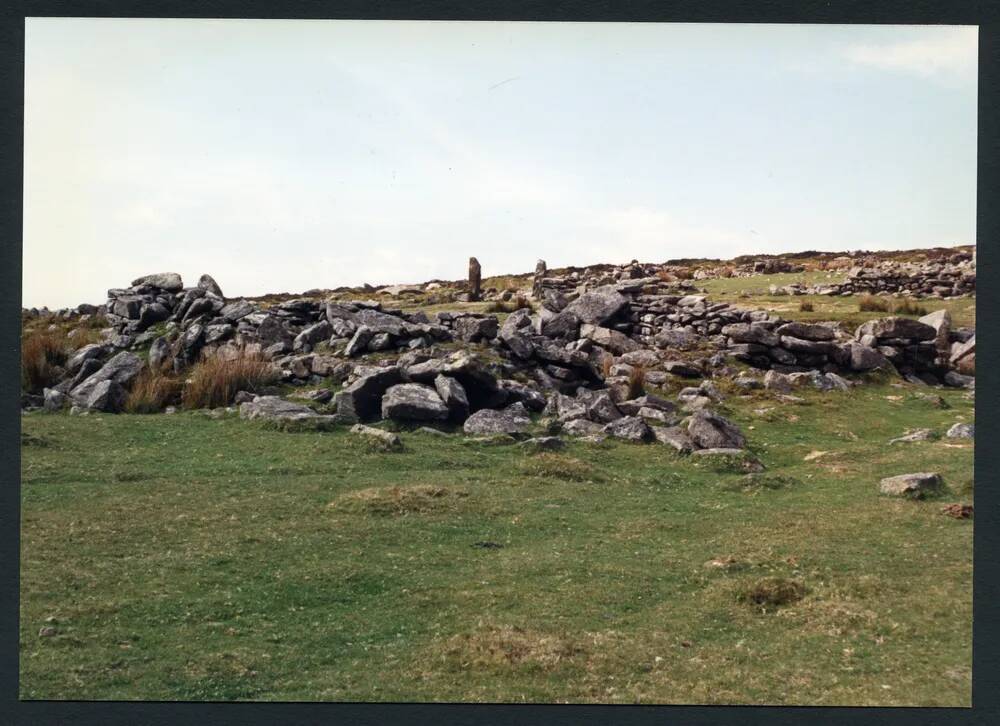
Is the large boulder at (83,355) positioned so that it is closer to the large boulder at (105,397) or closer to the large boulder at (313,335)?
the large boulder at (105,397)

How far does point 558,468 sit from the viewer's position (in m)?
22.4

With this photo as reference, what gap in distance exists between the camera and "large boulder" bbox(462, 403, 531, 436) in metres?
25.7

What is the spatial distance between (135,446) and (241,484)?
4.72 meters

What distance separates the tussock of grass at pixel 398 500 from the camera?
1905 centimetres

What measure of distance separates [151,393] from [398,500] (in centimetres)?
1280

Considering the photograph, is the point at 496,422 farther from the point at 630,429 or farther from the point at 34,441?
the point at 34,441

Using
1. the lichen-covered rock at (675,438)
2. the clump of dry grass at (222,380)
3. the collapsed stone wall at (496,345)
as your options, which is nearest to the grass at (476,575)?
the lichen-covered rock at (675,438)

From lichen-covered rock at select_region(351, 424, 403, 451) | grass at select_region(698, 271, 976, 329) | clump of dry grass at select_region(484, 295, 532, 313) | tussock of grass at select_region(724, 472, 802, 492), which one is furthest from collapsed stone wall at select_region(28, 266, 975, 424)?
tussock of grass at select_region(724, 472, 802, 492)

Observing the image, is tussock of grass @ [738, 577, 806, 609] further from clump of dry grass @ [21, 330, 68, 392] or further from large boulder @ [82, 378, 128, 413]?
clump of dry grass @ [21, 330, 68, 392]

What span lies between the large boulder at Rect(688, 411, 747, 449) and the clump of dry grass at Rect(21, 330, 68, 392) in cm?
2095

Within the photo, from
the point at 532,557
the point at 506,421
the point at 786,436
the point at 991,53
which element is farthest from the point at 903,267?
the point at 532,557

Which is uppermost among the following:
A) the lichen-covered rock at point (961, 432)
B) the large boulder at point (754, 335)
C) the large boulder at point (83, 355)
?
the large boulder at point (83, 355)

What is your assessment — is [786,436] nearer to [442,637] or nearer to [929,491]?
[929,491]

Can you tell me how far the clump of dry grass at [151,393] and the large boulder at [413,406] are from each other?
7501 mm
